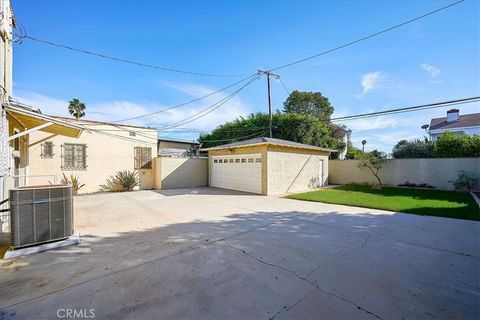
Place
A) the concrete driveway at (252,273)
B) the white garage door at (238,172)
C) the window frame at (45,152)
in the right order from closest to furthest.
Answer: the concrete driveway at (252,273) → the window frame at (45,152) → the white garage door at (238,172)

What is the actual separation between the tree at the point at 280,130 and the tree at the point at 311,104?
422cm

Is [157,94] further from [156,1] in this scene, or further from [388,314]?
[388,314]

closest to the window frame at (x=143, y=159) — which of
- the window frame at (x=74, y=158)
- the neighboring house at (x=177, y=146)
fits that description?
the window frame at (x=74, y=158)

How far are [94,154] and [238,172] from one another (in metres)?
8.36

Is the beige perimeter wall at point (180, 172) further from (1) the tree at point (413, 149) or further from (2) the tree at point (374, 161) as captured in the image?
(1) the tree at point (413, 149)

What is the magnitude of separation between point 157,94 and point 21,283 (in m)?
14.7

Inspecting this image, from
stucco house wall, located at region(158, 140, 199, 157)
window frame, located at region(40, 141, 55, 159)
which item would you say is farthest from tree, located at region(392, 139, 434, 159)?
window frame, located at region(40, 141, 55, 159)

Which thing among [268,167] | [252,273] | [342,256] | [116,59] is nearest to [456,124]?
[268,167]

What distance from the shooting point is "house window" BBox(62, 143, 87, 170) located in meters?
11.5

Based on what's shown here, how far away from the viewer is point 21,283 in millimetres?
2766

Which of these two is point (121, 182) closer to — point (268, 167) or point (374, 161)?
point (268, 167)

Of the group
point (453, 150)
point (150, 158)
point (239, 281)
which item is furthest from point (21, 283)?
point (453, 150)

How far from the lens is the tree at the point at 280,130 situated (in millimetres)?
20062

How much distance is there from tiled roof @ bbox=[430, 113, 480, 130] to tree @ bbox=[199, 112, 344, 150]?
10.7 metres
